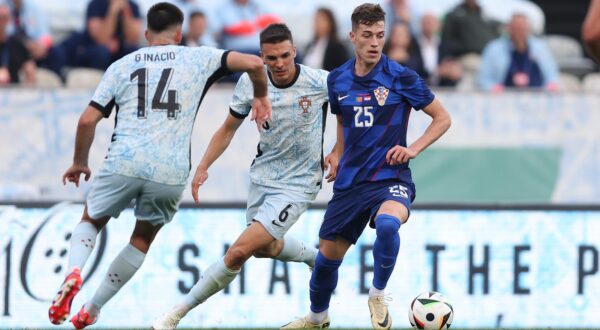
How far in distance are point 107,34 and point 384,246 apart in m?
7.05

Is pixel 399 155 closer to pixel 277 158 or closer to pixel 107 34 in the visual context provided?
pixel 277 158

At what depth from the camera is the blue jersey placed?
28.9ft

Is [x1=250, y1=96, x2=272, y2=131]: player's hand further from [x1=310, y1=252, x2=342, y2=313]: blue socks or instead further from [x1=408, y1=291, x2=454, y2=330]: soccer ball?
[x1=408, y1=291, x2=454, y2=330]: soccer ball

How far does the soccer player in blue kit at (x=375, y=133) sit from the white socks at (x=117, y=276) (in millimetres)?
1404

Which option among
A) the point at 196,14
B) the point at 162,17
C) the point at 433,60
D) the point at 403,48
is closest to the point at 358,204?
the point at 162,17

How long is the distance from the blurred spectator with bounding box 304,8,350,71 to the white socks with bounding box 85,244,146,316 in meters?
6.28

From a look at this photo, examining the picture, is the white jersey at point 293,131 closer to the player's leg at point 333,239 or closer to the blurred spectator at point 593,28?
the player's leg at point 333,239

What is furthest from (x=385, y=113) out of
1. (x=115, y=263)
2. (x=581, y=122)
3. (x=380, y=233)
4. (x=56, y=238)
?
(x=581, y=122)

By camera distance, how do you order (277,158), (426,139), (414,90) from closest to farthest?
(426,139)
(414,90)
(277,158)

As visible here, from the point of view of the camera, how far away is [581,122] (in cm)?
1478

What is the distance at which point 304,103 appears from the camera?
917cm

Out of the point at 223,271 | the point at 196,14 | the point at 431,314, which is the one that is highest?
the point at 196,14

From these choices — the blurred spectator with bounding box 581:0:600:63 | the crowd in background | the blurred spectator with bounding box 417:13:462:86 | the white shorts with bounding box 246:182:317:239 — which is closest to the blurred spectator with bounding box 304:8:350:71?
the crowd in background

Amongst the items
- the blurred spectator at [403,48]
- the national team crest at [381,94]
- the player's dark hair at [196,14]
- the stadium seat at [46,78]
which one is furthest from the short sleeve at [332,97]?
the stadium seat at [46,78]
